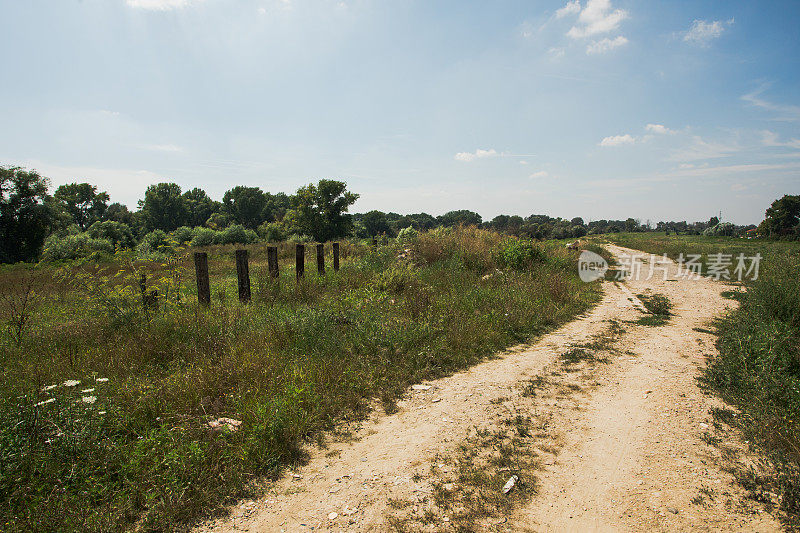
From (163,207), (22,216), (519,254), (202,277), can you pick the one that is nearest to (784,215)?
(519,254)

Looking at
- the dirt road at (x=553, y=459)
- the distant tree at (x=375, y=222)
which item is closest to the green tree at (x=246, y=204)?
the distant tree at (x=375, y=222)

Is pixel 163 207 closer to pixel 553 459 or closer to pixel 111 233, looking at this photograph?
pixel 111 233

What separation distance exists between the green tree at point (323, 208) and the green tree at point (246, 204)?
3917cm

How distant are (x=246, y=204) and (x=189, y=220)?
13483 millimetres

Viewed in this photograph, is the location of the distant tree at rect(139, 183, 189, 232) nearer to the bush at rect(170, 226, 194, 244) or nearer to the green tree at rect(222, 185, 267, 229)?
the green tree at rect(222, 185, 267, 229)

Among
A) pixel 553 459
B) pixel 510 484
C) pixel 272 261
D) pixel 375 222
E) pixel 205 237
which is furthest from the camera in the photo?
pixel 375 222

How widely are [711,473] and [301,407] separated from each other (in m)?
3.71

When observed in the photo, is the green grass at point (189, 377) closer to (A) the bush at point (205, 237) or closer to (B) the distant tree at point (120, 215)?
(A) the bush at point (205, 237)

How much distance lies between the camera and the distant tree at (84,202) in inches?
2694

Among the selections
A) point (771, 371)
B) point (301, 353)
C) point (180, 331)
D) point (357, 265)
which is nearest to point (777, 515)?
point (771, 371)

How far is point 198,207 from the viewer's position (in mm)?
84750

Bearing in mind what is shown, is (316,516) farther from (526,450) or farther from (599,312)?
(599,312)

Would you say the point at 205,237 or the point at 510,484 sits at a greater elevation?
the point at 205,237

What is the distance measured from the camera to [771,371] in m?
4.28
